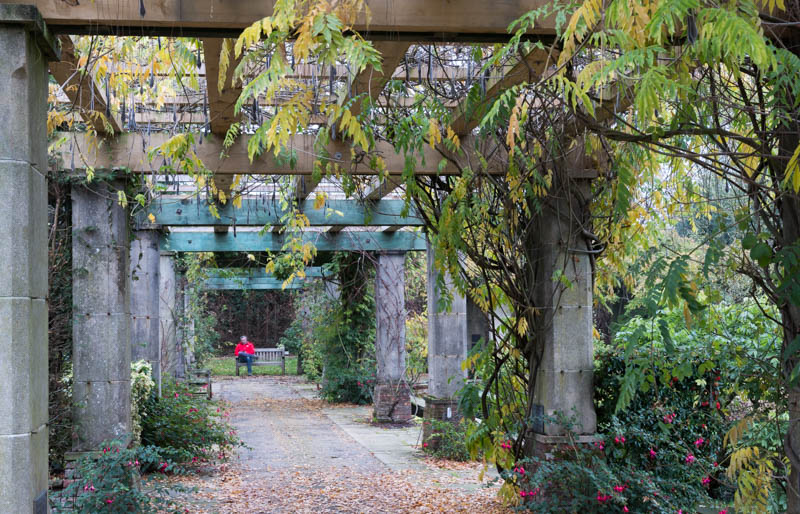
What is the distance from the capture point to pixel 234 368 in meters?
30.0

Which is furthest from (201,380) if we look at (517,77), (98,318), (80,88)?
(80,88)

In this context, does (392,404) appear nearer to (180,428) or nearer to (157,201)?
(180,428)

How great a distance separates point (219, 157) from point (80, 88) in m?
2.97

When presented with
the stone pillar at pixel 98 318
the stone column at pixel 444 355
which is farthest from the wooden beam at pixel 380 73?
the stone column at pixel 444 355

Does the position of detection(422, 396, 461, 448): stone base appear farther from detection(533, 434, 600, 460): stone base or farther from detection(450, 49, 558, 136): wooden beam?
detection(450, 49, 558, 136): wooden beam

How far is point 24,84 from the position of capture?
133 inches

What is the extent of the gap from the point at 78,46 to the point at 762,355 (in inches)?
185

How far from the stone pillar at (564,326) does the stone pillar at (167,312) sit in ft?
25.8

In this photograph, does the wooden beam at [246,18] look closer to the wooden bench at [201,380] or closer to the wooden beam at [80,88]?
the wooden beam at [80,88]

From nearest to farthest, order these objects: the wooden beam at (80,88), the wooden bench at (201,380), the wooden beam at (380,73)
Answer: the wooden beam at (380,73), the wooden beam at (80,88), the wooden bench at (201,380)

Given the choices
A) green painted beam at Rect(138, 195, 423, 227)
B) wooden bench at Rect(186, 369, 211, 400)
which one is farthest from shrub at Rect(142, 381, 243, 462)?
wooden bench at Rect(186, 369, 211, 400)

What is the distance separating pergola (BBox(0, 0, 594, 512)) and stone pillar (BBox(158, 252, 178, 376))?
88 millimetres

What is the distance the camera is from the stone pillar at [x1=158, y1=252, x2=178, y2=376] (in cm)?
1348

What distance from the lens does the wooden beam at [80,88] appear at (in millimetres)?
4559
